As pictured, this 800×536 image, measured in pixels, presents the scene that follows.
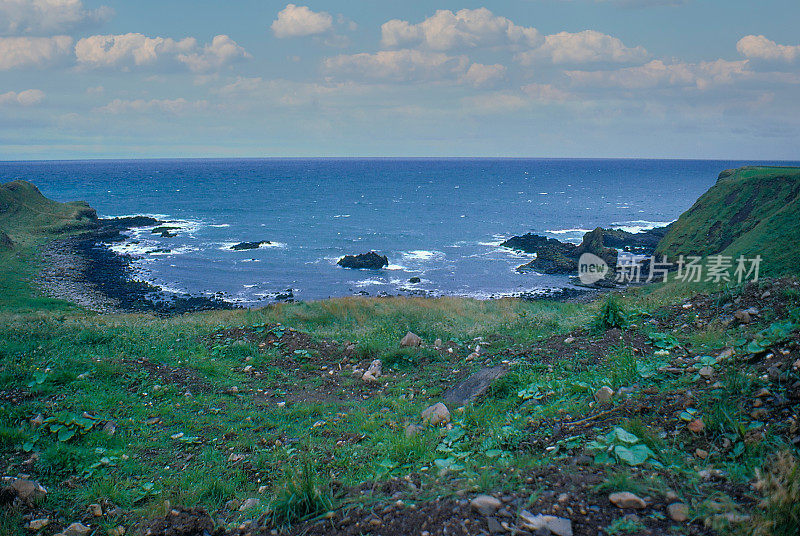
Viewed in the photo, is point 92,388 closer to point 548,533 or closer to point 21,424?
point 21,424

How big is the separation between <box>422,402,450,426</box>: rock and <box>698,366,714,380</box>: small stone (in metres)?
3.71

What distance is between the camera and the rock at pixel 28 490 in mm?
5820

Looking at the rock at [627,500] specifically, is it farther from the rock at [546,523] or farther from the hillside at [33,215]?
the hillside at [33,215]

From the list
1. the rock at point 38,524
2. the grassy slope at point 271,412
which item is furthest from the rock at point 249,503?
the rock at point 38,524

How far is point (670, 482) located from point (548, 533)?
147 cm

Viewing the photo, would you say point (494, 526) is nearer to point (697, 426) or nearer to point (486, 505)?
point (486, 505)

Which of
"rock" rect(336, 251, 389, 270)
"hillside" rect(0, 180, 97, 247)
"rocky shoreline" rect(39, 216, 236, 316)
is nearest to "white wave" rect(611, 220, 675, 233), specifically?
"rock" rect(336, 251, 389, 270)

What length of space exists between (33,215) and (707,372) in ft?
261

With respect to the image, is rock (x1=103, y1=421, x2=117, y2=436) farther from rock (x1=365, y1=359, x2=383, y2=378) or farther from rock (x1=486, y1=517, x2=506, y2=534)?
rock (x1=486, y1=517, x2=506, y2=534)

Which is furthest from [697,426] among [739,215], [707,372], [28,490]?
[739,215]

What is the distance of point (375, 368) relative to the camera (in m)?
11.1

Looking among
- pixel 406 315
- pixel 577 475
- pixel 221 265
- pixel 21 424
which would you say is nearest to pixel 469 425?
pixel 577 475

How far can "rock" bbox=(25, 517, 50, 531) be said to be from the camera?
5.44 metres

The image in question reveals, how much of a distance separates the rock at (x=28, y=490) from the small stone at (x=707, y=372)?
8776mm
